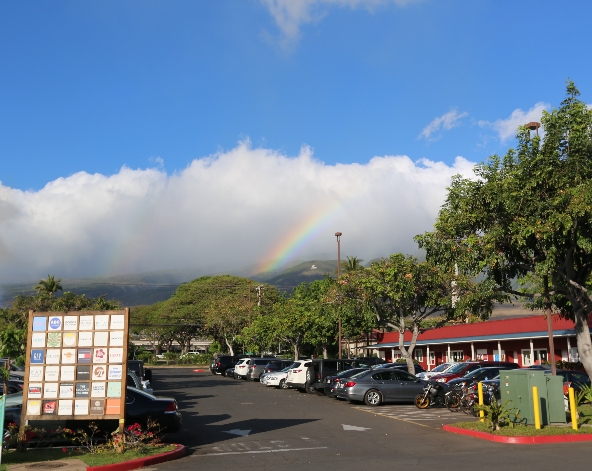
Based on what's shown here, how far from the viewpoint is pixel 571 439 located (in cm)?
1428

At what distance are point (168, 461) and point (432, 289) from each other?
1078 inches

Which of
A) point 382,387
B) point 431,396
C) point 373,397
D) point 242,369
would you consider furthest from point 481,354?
point 431,396

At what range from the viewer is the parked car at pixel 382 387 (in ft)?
80.4

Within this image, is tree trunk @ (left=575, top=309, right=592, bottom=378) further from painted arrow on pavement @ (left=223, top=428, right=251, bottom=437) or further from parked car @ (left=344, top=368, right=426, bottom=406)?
painted arrow on pavement @ (left=223, top=428, right=251, bottom=437)

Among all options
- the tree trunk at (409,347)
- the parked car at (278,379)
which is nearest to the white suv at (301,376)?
the parked car at (278,379)

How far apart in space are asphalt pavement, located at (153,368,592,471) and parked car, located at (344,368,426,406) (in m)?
0.78

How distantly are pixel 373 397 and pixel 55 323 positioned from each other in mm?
14333

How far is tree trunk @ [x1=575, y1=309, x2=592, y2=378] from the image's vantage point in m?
20.2

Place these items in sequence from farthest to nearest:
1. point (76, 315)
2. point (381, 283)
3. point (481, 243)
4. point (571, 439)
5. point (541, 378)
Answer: point (381, 283) → point (481, 243) → point (541, 378) → point (571, 439) → point (76, 315)

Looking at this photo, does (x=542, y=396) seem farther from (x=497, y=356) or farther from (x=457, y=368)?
(x=497, y=356)

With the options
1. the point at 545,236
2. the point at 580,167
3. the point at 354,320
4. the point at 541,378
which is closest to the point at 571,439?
the point at 541,378

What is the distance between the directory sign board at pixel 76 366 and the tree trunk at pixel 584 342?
1443 centimetres

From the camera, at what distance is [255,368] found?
4541 cm

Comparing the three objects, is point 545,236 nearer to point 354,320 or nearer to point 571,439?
point 571,439
